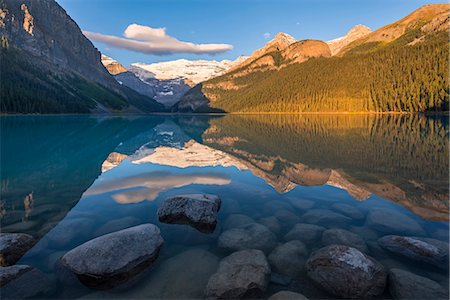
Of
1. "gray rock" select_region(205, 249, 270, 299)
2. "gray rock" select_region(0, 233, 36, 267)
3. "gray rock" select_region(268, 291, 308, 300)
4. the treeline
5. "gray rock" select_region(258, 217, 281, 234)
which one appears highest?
the treeline

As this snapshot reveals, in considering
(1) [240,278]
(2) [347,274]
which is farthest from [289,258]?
(1) [240,278]

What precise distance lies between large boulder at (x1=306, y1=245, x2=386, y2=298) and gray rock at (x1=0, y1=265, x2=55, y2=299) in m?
7.85

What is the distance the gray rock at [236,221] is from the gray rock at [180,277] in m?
2.39

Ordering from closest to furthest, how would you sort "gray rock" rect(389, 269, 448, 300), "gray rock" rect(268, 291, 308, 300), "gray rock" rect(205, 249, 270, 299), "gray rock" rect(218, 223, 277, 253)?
"gray rock" rect(268, 291, 308, 300) → "gray rock" rect(389, 269, 448, 300) → "gray rock" rect(205, 249, 270, 299) → "gray rock" rect(218, 223, 277, 253)

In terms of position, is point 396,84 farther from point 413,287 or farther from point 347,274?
point 347,274

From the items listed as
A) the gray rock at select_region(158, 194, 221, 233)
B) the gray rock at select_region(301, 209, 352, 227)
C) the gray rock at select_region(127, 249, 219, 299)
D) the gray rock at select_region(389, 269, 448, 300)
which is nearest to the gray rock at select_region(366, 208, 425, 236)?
the gray rock at select_region(301, 209, 352, 227)

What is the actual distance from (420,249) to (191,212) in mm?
8580

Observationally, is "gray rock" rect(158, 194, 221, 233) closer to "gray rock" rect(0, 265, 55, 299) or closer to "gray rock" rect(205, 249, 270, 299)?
"gray rock" rect(205, 249, 270, 299)

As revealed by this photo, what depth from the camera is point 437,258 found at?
8492mm

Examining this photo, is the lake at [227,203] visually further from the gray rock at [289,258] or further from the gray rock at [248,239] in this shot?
the gray rock at [248,239]

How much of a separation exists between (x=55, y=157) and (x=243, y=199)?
22.8 meters

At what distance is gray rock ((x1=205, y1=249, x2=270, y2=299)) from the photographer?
7051mm

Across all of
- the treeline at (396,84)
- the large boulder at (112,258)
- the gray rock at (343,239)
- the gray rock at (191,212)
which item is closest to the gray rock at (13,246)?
the large boulder at (112,258)

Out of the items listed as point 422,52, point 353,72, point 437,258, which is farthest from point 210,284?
point 353,72
